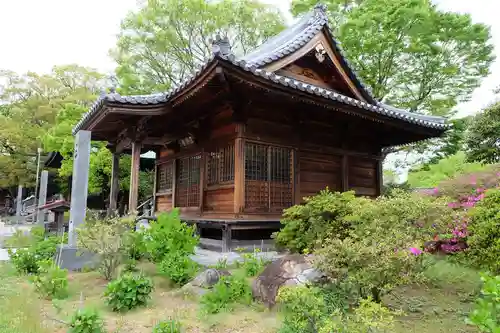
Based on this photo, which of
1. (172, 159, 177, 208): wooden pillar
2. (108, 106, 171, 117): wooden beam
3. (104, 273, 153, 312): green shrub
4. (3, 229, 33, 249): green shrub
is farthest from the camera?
(172, 159, 177, 208): wooden pillar

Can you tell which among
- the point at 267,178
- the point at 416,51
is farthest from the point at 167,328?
the point at 416,51

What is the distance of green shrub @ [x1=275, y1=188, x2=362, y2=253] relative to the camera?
19.7 ft

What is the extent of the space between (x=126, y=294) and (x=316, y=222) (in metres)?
3.29

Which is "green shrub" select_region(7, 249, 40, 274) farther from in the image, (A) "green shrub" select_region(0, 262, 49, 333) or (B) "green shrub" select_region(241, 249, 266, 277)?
(B) "green shrub" select_region(241, 249, 266, 277)

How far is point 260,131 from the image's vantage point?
8727 mm

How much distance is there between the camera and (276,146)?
9.00 meters

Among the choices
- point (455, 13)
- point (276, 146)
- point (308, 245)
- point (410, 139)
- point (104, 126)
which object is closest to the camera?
point (308, 245)

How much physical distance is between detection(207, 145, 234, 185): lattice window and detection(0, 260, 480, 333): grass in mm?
3290

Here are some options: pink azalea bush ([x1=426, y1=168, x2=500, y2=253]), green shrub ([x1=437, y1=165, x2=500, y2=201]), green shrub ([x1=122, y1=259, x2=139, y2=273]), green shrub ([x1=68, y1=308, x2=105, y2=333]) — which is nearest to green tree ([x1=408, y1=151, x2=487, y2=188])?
green shrub ([x1=437, y1=165, x2=500, y2=201])

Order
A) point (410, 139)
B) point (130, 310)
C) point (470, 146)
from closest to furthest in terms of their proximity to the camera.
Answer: point (130, 310) → point (410, 139) → point (470, 146)

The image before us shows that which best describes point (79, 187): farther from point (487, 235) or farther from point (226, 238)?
point (487, 235)

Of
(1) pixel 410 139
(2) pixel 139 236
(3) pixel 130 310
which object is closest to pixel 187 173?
(2) pixel 139 236

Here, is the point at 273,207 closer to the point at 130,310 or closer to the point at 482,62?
the point at 130,310

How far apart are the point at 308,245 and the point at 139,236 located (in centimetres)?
300
